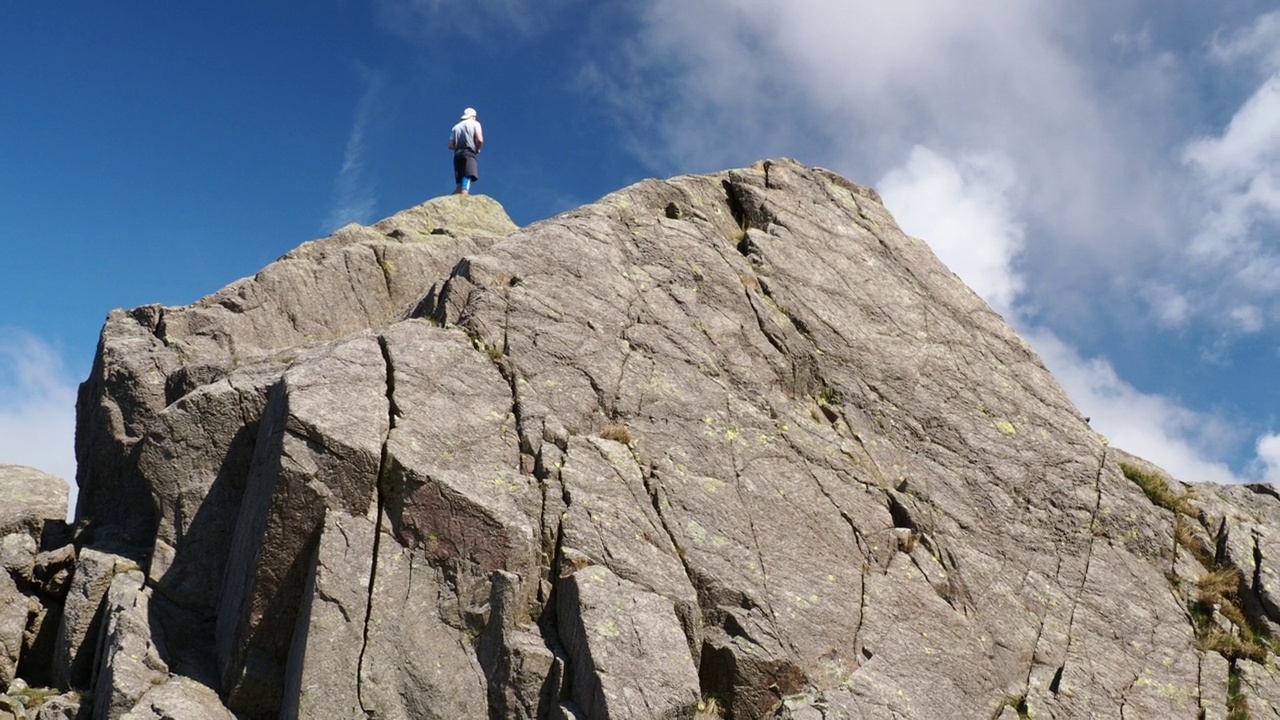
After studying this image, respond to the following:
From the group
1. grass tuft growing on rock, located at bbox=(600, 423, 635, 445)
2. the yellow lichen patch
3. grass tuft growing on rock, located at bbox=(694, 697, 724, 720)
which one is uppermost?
grass tuft growing on rock, located at bbox=(600, 423, 635, 445)

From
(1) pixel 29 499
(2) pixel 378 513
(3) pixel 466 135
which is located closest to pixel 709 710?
(2) pixel 378 513

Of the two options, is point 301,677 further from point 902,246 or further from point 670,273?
point 902,246

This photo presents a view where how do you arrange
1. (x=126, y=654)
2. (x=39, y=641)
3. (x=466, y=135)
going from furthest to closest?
(x=466, y=135), (x=39, y=641), (x=126, y=654)

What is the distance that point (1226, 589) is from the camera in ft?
82.4

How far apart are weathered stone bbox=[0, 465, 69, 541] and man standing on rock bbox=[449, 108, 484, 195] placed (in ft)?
67.9

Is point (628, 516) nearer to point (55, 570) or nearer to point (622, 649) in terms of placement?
point (622, 649)

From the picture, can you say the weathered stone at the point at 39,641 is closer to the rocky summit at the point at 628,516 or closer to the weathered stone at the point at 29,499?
the rocky summit at the point at 628,516

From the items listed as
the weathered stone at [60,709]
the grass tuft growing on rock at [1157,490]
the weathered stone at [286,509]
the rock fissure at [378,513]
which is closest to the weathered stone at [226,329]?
the weathered stone at [286,509]

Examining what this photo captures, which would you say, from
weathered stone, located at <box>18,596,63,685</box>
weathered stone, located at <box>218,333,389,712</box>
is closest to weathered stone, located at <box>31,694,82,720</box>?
weathered stone, located at <box>18,596,63,685</box>

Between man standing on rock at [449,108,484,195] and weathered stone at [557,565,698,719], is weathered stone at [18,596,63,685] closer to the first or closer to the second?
weathered stone at [557,565,698,719]

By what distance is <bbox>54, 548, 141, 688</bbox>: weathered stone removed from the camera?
68.8 feet

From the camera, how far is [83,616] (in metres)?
21.4

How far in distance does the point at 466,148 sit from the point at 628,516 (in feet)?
83.4

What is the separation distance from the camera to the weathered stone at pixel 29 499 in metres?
24.4
